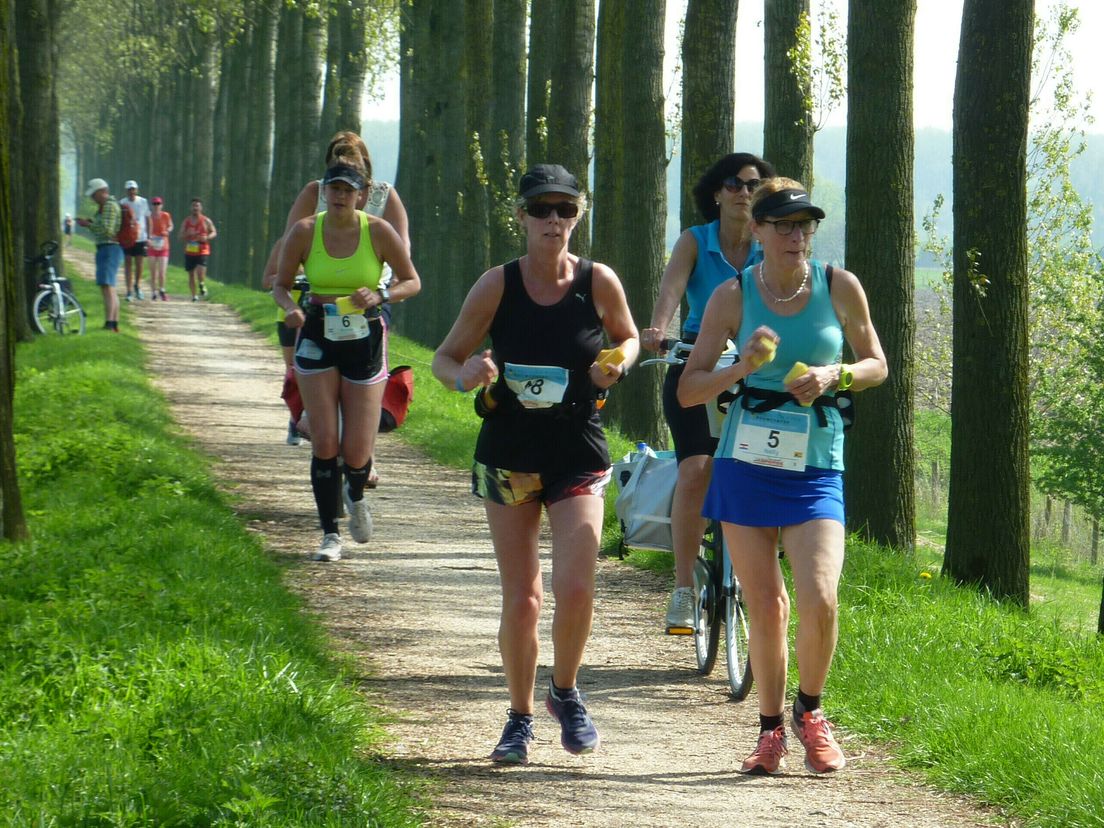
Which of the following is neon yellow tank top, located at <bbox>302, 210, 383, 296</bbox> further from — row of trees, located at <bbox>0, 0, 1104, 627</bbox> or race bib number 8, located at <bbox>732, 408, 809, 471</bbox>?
race bib number 8, located at <bbox>732, 408, 809, 471</bbox>

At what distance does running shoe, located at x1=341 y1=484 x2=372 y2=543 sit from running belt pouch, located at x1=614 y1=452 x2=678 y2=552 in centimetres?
253

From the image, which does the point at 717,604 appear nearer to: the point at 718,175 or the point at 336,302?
the point at 718,175

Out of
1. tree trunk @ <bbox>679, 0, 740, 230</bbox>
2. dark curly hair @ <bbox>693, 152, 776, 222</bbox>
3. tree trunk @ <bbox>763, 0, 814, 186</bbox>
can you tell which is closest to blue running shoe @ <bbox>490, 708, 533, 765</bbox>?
dark curly hair @ <bbox>693, 152, 776, 222</bbox>

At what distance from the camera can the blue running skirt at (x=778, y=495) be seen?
548 cm

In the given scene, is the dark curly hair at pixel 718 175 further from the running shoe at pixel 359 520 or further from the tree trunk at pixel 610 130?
the tree trunk at pixel 610 130

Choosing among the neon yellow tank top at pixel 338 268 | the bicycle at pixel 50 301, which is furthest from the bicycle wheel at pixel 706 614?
the bicycle at pixel 50 301

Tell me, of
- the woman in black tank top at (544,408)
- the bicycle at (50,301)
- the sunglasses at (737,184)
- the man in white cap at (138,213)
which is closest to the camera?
the woman in black tank top at (544,408)

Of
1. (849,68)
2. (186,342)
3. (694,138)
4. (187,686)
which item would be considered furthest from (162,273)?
(187,686)

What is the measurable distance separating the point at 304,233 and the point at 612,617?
269 cm

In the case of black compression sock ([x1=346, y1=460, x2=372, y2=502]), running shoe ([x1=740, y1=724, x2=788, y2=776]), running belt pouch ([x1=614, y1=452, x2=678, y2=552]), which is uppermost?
running belt pouch ([x1=614, y1=452, x2=678, y2=552])

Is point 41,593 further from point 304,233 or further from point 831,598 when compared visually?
point 831,598

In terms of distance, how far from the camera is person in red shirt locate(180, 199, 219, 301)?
33250 millimetres

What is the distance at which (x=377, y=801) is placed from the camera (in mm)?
4918

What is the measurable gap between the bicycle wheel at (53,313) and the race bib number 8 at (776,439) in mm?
19549
